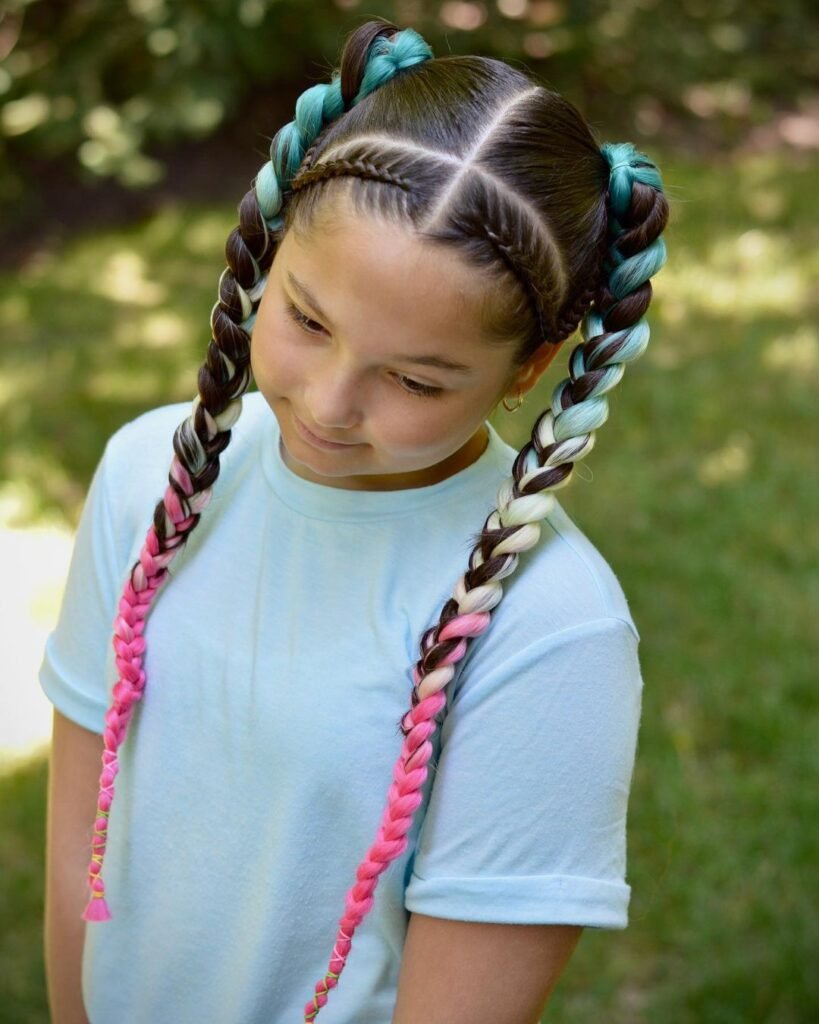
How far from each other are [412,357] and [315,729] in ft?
1.38

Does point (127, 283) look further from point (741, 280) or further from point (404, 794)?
point (404, 794)

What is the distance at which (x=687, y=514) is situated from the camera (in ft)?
13.8

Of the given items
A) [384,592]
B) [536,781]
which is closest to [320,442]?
[384,592]

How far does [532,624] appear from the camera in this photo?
1349 millimetres

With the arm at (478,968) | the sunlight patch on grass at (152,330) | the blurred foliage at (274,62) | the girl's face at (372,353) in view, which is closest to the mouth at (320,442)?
the girl's face at (372,353)

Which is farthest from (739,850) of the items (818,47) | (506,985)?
(818,47)

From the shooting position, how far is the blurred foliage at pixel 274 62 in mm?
5648

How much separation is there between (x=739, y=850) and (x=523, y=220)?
83.7 inches

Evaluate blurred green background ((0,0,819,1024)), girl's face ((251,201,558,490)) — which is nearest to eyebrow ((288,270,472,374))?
girl's face ((251,201,558,490))

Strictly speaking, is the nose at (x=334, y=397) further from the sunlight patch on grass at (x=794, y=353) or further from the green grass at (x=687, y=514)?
the sunlight patch on grass at (x=794, y=353)

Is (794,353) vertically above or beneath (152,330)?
beneath

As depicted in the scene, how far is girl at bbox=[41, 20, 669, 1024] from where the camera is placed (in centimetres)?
129

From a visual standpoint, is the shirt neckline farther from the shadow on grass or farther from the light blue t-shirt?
the shadow on grass

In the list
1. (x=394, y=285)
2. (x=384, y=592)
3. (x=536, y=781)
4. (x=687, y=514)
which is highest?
(x=394, y=285)
